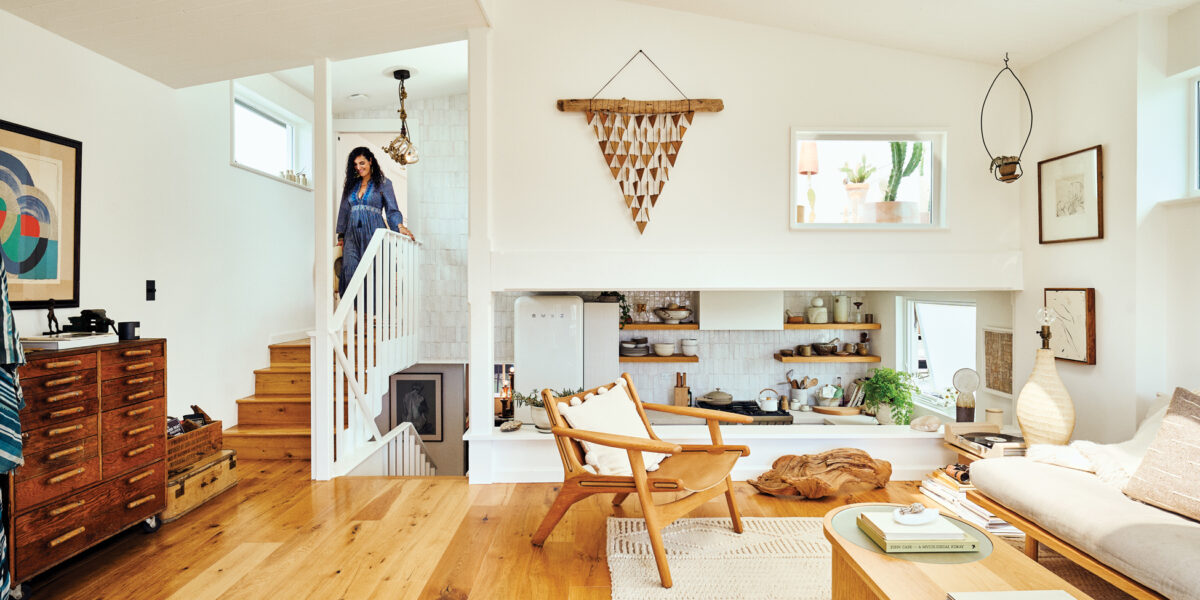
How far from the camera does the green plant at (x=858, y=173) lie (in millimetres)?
3943

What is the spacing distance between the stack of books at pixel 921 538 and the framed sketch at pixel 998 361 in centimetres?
251

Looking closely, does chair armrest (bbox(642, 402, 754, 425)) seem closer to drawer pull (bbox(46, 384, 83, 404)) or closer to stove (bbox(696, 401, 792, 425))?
stove (bbox(696, 401, 792, 425))

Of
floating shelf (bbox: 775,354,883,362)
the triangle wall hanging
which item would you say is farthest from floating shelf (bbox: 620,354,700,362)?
the triangle wall hanging

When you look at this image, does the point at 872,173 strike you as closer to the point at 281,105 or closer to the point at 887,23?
the point at 887,23

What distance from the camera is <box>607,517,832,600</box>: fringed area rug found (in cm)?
243

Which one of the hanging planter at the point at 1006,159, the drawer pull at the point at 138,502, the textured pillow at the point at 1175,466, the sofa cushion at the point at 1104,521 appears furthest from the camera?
the hanging planter at the point at 1006,159

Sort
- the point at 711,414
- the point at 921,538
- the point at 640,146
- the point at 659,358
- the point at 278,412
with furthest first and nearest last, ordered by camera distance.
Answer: the point at 659,358 < the point at 278,412 < the point at 640,146 < the point at 711,414 < the point at 921,538

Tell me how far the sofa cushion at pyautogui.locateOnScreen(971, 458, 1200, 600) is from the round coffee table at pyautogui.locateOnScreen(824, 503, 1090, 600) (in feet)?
1.15

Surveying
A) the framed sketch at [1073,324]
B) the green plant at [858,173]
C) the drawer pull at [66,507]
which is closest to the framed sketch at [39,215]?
the drawer pull at [66,507]

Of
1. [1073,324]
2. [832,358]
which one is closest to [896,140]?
[1073,324]

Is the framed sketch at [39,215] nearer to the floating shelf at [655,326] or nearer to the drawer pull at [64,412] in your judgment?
the drawer pull at [64,412]

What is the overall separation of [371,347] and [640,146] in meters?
2.37

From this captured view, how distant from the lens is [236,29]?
3398 mm

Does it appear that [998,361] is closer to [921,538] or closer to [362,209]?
[921,538]
